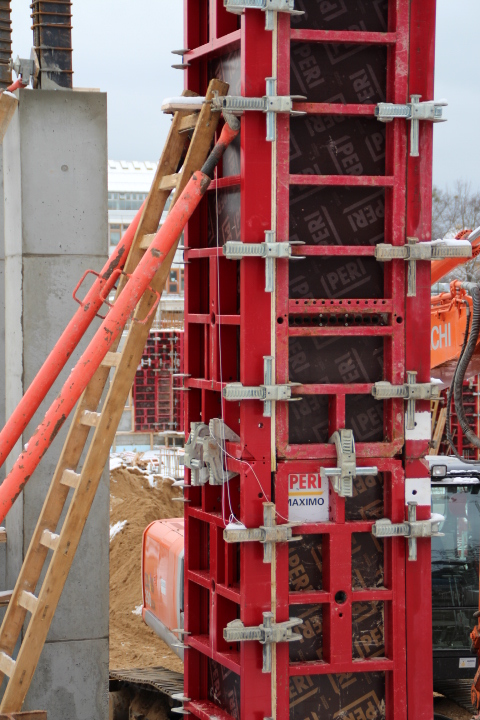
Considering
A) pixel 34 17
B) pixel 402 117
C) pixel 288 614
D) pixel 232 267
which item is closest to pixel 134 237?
pixel 232 267

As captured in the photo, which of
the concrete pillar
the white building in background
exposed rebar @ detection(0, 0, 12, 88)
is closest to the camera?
the concrete pillar

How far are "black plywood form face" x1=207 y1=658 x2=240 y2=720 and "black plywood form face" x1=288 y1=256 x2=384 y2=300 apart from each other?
7.18ft

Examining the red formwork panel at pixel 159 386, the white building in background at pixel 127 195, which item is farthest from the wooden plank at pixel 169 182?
the white building in background at pixel 127 195

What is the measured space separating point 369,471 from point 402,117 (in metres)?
1.91

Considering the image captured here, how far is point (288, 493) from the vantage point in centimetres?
555

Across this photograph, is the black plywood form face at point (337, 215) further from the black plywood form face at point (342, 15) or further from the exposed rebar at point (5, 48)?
the exposed rebar at point (5, 48)

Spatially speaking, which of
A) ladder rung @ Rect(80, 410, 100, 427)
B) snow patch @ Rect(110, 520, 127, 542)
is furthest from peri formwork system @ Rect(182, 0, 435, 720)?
snow patch @ Rect(110, 520, 127, 542)

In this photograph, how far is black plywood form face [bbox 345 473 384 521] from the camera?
5.72m

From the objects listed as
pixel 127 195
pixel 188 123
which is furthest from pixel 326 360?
pixel 127 195

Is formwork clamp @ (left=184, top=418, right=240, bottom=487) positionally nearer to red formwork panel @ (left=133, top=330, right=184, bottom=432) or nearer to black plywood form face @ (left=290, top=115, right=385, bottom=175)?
black plywood form face @ (left=290, top=115, right=385, bottom=175)

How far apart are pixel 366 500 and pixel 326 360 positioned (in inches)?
32.0

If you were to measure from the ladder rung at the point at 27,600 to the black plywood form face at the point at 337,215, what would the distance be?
2.65m

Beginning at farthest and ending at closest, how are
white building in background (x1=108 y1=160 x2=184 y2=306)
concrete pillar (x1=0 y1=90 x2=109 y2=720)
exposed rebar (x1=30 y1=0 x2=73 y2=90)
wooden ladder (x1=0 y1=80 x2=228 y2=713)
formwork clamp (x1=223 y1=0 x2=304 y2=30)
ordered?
white building in background (x1=108 y1=160 x2=184 y2=306)
exposed rebar (x1=30 y1=0 x2=73 y2=90)
concrete pillar (x1=0 y1=90 x2=109 y2=720)
wooden ladder (x1=0 y1=80 x2=228 y2=713)
formwork clamp (x1=223 y1=0 x2=304 y2=30)

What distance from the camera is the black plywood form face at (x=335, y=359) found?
5.63 m
